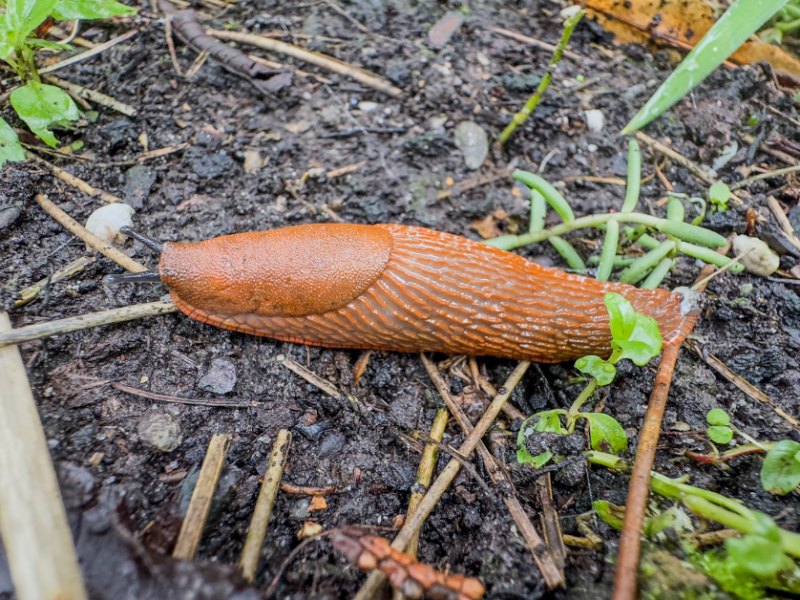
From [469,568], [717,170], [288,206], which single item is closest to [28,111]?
[288,206]

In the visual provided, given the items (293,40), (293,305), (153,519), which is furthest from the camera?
(293,40)

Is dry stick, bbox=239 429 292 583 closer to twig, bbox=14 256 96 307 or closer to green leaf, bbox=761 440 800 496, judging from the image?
twig, bbox=14 256 96 307

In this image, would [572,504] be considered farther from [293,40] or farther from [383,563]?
[293,40]

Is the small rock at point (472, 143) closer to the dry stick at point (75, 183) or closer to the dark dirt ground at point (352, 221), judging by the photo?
the dark dirt ground at point (352, 221)

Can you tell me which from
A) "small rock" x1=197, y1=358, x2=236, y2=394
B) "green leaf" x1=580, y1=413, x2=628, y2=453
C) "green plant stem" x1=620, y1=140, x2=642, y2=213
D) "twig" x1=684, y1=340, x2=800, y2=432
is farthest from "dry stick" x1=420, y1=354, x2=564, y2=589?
"green plant stem" x1=620, y1=140, x2=642, y2=213

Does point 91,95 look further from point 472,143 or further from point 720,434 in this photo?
point 720,434

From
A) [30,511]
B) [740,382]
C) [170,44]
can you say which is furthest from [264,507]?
[170,44]
